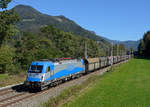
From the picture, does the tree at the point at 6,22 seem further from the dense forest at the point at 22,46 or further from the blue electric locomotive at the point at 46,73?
the blue electric locomotive at the point at 46,73

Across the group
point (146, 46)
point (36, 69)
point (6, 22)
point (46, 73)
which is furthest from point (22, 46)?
point (146, 46)

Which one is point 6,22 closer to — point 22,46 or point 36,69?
point 22,46

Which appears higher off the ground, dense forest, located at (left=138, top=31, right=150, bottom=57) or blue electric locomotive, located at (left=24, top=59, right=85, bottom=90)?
dense forest, located at (left=138, top=31, right=150, bottom=57)

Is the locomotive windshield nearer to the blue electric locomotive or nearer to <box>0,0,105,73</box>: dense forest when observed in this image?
the blue electric locomotive

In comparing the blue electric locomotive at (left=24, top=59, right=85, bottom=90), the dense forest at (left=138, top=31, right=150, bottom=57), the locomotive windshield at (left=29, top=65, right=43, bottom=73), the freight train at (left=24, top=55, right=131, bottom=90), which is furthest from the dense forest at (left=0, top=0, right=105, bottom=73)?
the dense forest at (left=138, top=31, right=150, bottom=57)

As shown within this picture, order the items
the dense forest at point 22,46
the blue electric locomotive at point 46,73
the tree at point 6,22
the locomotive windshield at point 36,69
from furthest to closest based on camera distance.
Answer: the dense forest at point 22,46
the tree at point 6,22
the locomotive windshield at point 36,69
the blue electric locomotive at point 46,73

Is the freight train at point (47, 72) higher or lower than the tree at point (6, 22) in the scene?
lower

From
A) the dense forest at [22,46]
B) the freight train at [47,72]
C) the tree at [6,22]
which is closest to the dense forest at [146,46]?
the dense forest at [22,46]

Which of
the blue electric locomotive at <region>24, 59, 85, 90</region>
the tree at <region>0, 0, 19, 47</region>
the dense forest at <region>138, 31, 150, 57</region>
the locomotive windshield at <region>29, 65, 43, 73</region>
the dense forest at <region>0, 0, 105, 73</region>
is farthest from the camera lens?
the dense forest at <region>138, 31, 150, 57</region>

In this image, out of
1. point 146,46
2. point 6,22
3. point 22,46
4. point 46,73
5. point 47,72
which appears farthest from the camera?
point 146,46

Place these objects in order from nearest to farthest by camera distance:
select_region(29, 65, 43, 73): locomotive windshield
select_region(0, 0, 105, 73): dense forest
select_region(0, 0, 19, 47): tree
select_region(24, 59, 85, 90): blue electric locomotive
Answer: select_region(24, 59, 85, 90): blue electric locomotive, select_region(29, 65, 43, 73): locomotive windshield, select_region(0, 0, 19, 47): tree, select_region(0, 0, 105, 73): dense forest

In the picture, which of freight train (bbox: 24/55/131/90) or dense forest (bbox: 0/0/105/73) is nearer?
freight train (bbox: 24/55/131/90)

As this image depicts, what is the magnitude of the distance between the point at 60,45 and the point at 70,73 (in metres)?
47.9

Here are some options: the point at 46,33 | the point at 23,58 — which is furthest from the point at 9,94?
the point at 46,33
